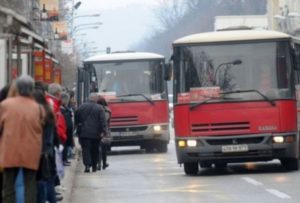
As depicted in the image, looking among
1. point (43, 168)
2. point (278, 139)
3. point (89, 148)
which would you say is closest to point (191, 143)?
point (278, 139)

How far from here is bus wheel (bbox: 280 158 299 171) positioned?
25.0 meters

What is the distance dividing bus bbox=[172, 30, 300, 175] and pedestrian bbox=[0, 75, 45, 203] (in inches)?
459

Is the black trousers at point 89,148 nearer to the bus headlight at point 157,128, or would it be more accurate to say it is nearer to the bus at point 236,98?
the bus at point 236,98

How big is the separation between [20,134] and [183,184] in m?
10.2

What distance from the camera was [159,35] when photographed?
17350 centimetres

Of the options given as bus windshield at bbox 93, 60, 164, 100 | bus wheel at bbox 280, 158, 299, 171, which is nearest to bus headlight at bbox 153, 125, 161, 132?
bus windshield at bbox 93, 60, 164, 100

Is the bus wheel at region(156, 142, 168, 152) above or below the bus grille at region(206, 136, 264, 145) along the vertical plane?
below

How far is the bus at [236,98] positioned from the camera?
957 inches

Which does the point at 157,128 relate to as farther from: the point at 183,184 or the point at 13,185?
the point at 13,185

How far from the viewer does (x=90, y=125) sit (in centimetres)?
2631

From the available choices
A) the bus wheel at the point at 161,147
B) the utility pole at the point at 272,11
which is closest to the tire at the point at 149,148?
the bus wheel at the point at 161,147

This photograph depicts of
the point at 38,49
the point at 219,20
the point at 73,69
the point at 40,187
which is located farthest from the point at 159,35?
the point at 40,187

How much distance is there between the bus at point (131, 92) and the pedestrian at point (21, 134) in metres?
22.7

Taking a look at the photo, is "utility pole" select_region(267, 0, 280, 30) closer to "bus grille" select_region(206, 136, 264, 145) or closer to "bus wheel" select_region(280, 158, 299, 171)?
"bus wheel" select_region(280, 158, 299, 171)
